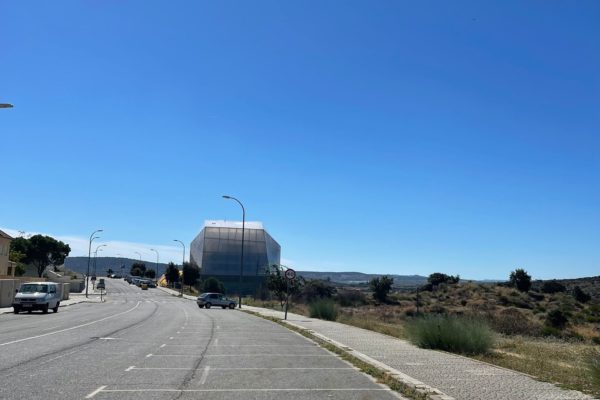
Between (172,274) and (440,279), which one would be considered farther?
(172,274)

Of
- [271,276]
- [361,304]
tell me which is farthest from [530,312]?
[271,276]

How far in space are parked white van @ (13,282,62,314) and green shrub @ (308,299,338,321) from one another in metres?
17.1

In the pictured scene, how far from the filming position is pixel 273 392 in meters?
9.92

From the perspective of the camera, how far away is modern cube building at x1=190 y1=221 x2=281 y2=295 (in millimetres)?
116438

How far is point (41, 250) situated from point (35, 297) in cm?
9157

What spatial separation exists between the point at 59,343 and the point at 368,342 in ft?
31.8

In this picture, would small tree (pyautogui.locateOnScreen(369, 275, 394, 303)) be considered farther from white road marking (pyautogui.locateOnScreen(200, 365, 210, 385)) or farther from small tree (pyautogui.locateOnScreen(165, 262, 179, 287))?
small tree (pyautogui.locateOnScreen(165, 262, 179, 287))

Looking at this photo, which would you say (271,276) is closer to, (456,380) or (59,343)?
(59,343)

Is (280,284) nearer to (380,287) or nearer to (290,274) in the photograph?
(290,274)

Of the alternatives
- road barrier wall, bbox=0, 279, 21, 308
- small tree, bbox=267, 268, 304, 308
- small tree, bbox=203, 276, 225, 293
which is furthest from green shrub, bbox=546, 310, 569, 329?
small tree, bbox=203, 276, 225, 293

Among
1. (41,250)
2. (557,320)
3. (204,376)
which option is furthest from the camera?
(41,250)

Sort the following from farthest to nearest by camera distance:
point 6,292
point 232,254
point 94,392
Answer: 1. point 232,254
2. point 6,292
3. point 94,392

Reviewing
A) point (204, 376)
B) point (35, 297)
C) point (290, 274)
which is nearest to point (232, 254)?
point (35, 297)

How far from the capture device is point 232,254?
389ft
